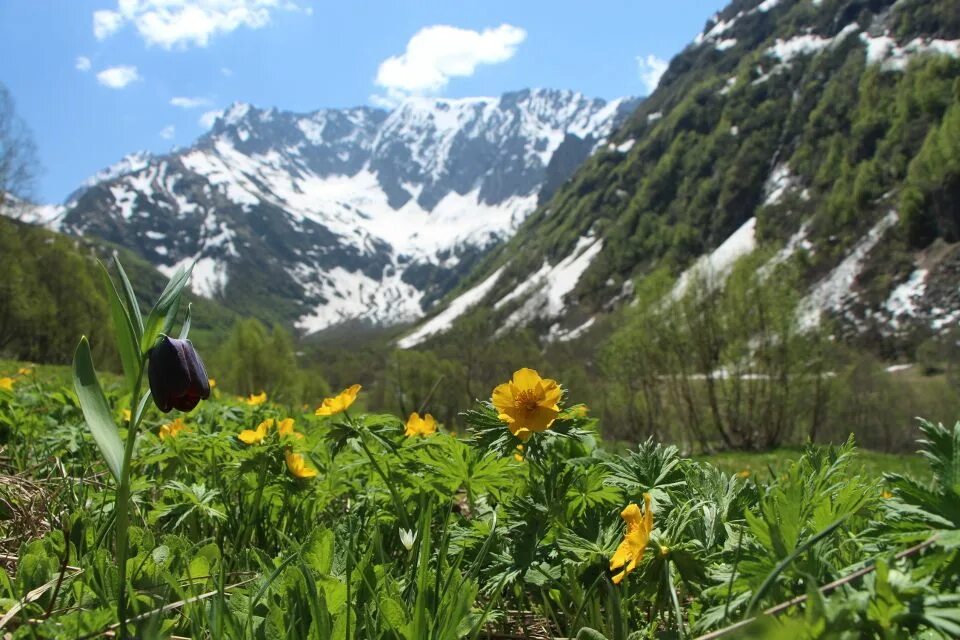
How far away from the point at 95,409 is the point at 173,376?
0.13 metres

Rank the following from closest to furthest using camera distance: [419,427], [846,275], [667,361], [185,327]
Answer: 1. [185,327]
2. [419,427]
3. [667,361]
4. [846,275]

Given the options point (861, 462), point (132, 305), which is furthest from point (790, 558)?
point (861, 462)

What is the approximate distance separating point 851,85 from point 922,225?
129 feet

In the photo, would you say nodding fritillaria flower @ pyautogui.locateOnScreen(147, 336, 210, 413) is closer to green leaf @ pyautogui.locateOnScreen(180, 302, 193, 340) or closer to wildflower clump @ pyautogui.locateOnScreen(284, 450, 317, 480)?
green leaf @ pyautogui.locateOnScreen(180, 302, 193, 340)

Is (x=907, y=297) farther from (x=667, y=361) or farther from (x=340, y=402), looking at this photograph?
(x=340, y=402)

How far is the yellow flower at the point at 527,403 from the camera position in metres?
1.35

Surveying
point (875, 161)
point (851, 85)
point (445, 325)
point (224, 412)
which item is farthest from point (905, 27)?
point (224, 412)

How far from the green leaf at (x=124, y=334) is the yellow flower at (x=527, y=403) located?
2.31 ft

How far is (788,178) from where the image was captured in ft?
334

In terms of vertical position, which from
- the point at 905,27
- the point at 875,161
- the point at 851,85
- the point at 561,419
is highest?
the point at 905,27

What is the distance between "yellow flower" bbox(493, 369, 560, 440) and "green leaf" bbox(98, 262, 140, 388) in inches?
27.7

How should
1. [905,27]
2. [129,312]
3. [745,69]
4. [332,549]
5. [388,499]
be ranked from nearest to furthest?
[129,312]
[332,549]
[388,499]
[905,27]
[745,69]

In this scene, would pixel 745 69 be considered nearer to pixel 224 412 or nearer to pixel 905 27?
pixel 905 27

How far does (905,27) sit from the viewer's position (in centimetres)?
9669
